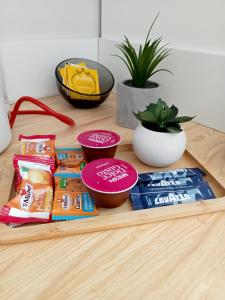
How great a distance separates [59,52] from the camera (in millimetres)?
788

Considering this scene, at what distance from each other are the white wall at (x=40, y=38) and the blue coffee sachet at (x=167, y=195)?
0.52 m

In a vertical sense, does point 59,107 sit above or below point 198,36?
below

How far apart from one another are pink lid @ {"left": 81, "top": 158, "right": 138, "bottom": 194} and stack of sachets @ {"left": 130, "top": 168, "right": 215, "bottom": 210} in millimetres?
36

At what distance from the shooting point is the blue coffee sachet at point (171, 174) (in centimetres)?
40

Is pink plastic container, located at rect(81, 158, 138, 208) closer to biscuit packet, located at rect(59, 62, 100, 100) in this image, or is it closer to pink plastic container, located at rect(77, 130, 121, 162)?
pink plastic container, located at rect(77, 130, 121, 162)

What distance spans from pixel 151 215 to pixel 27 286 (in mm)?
159

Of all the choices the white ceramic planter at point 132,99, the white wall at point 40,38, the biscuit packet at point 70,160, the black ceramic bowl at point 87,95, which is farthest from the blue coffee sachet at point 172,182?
the white wall at point 40,38

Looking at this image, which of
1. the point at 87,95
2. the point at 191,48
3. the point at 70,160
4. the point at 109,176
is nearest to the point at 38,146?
the point at 70,160

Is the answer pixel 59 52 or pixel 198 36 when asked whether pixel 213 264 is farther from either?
pixel 59 52

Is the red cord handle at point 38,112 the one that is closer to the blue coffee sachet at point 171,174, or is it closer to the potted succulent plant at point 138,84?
the potted succulent plant at point 138,84

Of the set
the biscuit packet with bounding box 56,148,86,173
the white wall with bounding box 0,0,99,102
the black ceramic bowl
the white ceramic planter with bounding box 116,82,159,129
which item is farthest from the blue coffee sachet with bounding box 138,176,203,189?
the white wall with bounding box 0,0,99,102

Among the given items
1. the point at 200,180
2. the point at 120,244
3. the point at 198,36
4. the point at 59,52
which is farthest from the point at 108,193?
the point at 59,52

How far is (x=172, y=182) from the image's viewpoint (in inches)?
15.5

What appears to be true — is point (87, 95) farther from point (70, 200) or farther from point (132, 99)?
point (70, 200)
